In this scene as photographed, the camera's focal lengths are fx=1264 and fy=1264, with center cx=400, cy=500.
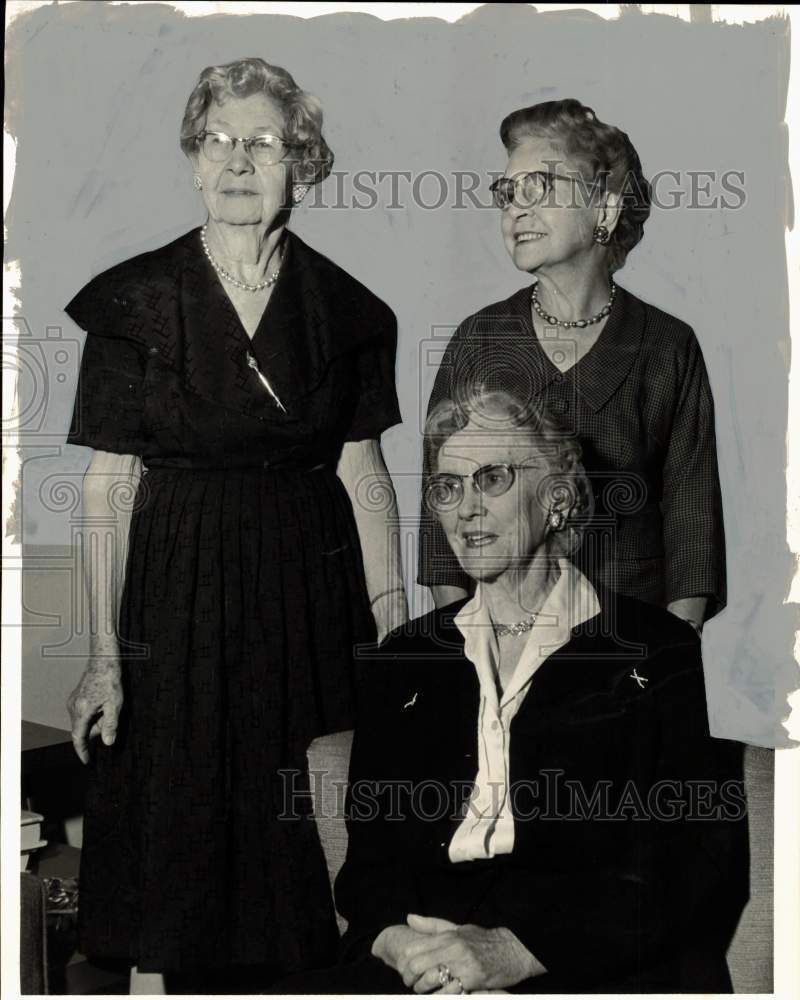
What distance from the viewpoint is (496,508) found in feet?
8.18

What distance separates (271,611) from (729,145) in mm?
1338

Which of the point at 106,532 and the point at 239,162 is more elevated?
the point at 239,162

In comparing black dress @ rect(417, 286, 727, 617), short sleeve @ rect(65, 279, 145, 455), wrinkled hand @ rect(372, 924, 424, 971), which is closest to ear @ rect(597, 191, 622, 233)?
black dress @ rect(417, 286, 727, 617)

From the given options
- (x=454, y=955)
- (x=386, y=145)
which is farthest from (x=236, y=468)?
(x=454, y=955)

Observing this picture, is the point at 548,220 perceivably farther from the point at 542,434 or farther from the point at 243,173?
the point at 243,173

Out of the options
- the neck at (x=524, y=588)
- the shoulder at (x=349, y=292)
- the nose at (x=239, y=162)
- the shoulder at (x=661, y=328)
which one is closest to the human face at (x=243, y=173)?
the nose at (x=239, y=162)

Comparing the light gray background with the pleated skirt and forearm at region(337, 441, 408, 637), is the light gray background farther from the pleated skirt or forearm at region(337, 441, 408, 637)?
the pleated skirt

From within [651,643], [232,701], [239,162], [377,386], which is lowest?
[232,701]

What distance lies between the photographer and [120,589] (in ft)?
8.43

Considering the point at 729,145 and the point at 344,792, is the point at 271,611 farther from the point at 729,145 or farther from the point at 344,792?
the point at 729,145

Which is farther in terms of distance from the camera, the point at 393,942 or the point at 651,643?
the point at 651,643

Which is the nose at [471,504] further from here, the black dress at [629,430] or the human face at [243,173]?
the human face at [243,173]

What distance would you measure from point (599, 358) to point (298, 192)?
2.28 ft

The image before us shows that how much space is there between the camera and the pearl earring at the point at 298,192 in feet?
8.39
